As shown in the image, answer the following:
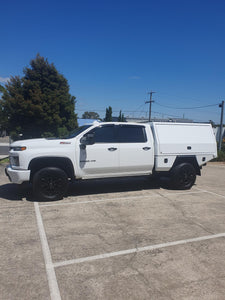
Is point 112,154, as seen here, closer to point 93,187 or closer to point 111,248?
point 93,187

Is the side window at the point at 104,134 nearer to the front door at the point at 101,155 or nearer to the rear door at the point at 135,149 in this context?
the front door at the point at 101,155

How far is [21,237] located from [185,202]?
3995 millimetres

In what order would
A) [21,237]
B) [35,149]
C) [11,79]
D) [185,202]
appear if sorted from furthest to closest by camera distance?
[11,79] → [185,202] → [35,149] → [21,237]

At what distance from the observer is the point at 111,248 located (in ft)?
10.9

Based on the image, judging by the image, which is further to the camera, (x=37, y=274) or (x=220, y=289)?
(x=37, y=274)

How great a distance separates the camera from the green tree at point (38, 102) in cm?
1788

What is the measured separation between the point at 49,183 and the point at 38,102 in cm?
1434

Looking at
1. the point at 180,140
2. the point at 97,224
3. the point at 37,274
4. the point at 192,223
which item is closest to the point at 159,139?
the point at 180,140

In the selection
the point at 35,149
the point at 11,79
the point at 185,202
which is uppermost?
the point at 11,79

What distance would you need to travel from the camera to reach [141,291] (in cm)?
242

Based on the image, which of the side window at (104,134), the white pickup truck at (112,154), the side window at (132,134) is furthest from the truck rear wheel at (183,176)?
the side window at (104,134)

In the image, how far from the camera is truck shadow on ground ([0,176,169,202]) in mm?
5863

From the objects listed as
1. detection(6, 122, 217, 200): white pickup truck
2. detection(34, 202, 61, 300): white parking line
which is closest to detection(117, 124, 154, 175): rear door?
detection(6, 122, 217, 200): white pickup truck

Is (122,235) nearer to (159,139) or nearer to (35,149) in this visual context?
(35,149)
